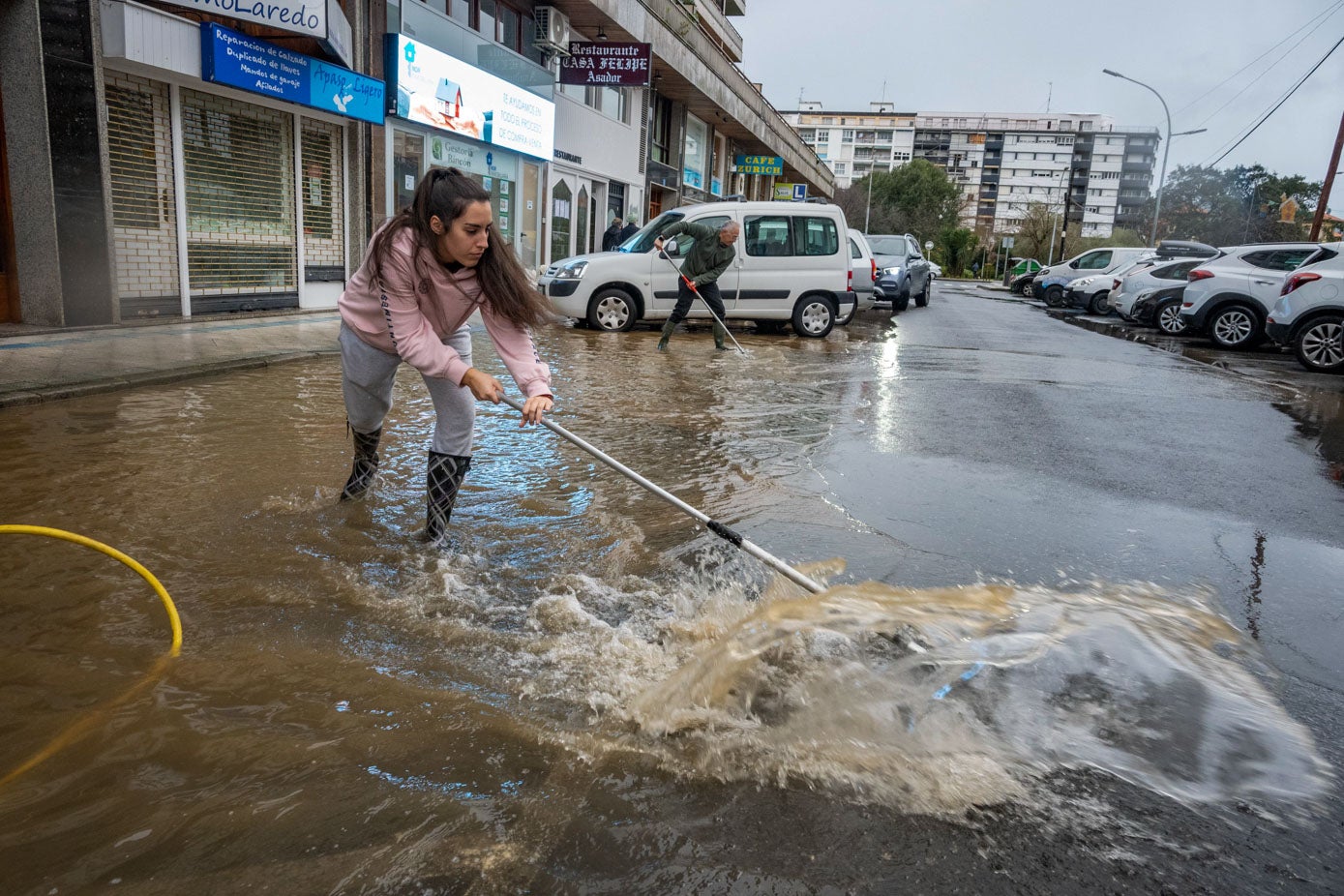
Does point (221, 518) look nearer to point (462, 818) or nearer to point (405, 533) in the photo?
point (405, 533)

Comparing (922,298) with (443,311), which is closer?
(443,311)

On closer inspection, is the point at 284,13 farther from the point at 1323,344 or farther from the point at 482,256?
the point at 1323,344

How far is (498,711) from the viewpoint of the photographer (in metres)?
2.63

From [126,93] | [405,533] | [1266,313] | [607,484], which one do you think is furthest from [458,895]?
[1266,313]

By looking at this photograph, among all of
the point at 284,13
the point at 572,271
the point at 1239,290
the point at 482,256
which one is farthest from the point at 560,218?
the point at 482,256

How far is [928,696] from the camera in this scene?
2.80m

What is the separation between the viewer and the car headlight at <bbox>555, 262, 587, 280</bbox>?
13.4m

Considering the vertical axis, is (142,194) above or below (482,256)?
above

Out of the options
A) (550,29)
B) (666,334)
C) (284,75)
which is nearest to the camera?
(666,334)

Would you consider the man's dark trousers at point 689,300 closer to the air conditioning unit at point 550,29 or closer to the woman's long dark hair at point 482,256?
the woman's long dark hair at point 482,256

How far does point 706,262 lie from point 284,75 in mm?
5828

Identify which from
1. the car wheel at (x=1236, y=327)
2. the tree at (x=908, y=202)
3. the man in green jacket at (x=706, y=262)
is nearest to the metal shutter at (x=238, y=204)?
the man in green jacket at (x=706, y=262)

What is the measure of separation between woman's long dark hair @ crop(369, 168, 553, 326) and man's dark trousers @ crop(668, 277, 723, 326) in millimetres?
8342

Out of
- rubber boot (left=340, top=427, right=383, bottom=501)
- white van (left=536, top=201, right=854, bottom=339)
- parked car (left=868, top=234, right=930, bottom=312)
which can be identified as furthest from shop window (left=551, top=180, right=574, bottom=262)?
rubber boot (left=340, top=427, right=383, bottom=501)
